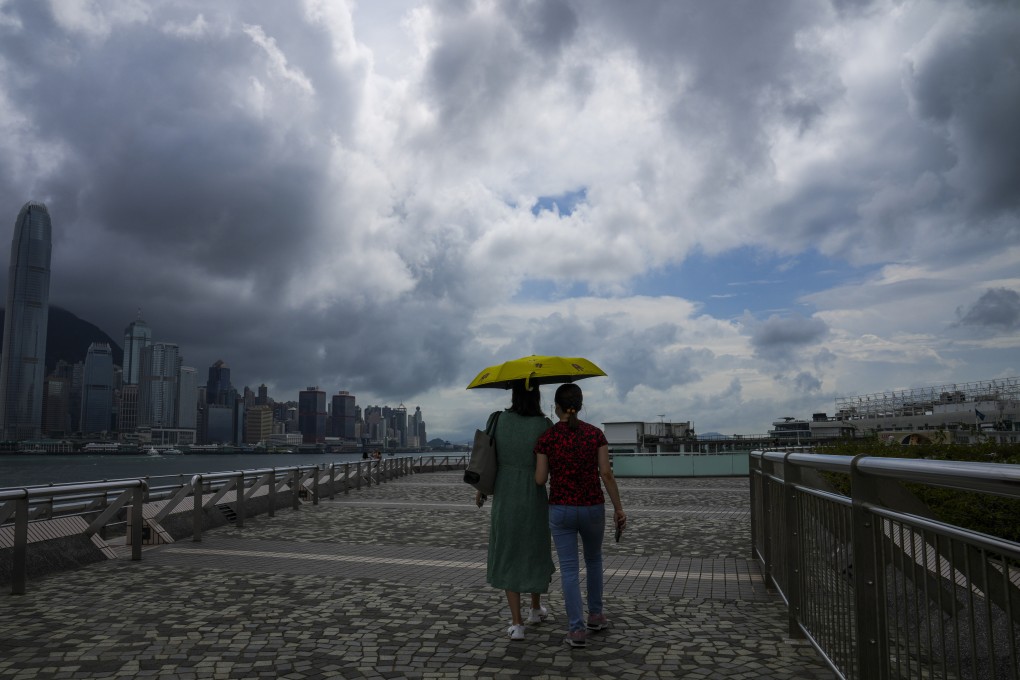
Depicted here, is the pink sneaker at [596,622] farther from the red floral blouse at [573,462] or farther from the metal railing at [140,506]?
the metal railing at [140,506]

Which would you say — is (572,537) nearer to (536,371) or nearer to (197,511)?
(536,371)

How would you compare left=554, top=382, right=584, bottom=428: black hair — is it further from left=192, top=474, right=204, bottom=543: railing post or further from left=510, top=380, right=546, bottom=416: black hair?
left=192, top=474, right=204, bottom=543: railing post

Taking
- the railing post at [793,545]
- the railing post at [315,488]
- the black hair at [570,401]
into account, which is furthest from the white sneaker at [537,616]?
the railing post at [315,488]

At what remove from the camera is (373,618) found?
5672 mm

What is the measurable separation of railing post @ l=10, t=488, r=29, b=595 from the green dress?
15.0 feet

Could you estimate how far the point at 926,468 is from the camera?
6.84ft

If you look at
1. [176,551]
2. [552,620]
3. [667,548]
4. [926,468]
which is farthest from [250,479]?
[926,468]

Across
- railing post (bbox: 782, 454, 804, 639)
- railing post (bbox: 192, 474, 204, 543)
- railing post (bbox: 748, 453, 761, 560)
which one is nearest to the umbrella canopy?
railing post (bbox: 782, 454, 804, 639)

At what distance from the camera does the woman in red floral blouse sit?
190 inches

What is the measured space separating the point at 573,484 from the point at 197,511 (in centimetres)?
710

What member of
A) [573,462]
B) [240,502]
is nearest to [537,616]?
[573,462]

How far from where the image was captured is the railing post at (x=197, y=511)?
32.5ft

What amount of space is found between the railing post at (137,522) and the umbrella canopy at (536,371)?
16.8ft

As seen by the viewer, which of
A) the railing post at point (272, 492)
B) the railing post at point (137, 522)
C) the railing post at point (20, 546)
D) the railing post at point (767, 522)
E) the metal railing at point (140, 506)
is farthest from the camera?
the railing post at point (272, 492)
